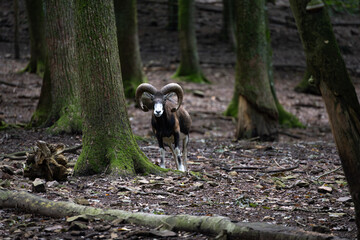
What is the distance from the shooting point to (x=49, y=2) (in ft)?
35.9

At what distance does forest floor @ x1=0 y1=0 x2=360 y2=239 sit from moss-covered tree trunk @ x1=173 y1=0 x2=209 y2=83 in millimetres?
741

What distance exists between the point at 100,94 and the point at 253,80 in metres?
6.92

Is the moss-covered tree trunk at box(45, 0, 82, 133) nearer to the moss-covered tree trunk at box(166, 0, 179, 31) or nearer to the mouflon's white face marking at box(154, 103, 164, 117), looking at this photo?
the mouflon's white face marking at box(154, 103, 164, 117)

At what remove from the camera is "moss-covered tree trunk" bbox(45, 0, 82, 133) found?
10.9 meters

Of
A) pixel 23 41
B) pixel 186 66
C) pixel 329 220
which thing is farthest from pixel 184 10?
pixel 329 220

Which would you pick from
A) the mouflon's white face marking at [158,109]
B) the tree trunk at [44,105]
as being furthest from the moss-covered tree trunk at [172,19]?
the mouflon's white face marking at [158,109]

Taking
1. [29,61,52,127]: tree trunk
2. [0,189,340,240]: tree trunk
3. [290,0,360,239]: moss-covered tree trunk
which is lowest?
[0,189,340,240]: tree trunk

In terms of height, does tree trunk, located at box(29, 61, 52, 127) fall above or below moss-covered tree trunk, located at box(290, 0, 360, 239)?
below

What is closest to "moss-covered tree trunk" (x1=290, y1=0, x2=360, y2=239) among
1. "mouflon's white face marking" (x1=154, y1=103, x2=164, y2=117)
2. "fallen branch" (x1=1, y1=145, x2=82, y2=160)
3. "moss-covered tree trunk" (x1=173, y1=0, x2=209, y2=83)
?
"mouflon's white face marking" (x1=154, y1=103, x2=164, y2=117)

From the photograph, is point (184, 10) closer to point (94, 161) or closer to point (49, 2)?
point (49, 2)

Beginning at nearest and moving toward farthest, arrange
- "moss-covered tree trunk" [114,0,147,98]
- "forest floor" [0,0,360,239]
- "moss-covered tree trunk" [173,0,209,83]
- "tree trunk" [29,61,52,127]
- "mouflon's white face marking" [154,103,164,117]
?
"forest floor" [0,0,360,239] → "mouflon's white face marking" [154,103,164,117] → "tree trunk" [29,61,52,127] → "moss-covered tree trunk" [114,0,147,98] → "moss-covered tree trunk" [173,0,209,83]

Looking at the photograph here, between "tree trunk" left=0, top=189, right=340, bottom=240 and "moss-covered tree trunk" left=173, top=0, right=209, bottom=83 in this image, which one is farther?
"moss-covered tree trunk" left=173, top=0, right=209, bottom=83

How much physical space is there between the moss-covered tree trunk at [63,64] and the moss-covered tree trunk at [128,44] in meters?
5.61

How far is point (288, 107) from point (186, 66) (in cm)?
545
